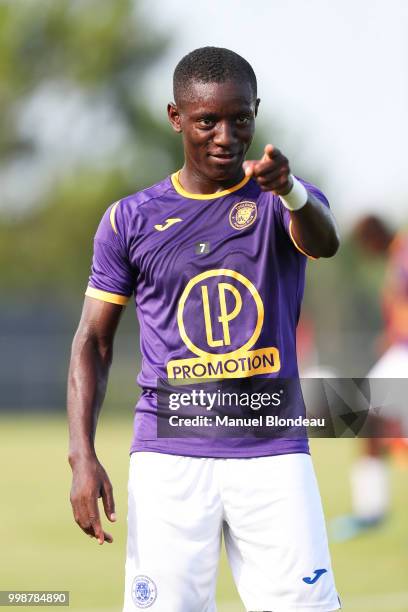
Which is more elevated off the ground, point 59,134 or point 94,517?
point 59,134

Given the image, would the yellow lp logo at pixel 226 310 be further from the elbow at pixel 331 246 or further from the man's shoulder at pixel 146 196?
the man's shoulder at pixel 146 196

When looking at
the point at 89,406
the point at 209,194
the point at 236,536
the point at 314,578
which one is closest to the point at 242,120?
the point at 209,194

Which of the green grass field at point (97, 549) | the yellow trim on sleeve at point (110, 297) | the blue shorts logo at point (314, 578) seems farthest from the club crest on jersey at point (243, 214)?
the green grass field at point (97, 549)

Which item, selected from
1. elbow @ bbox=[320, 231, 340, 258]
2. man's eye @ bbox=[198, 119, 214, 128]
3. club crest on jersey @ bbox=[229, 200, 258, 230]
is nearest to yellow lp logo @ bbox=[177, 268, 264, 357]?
club crest on jersey @ bbox=[229, 200, 258, 230]

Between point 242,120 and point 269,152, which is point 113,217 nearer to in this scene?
point 242,120

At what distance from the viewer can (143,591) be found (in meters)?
4.21

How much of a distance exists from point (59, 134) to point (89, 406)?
123 feet

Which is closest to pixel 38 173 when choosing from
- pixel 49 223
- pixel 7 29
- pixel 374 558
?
pixel 49 223

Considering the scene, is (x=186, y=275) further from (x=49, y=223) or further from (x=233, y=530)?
(x=49, y=223)

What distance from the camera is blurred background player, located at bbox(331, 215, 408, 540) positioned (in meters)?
9.63

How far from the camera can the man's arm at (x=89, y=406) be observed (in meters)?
4.22

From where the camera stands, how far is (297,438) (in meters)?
4.27

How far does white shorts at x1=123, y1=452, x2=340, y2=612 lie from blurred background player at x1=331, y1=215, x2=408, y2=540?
16.5 ft

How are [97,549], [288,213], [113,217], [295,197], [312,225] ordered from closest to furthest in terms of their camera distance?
1. [295,197]
2. [312,225]
3. [288,213]
4. [113,217]
5. [97,549]
